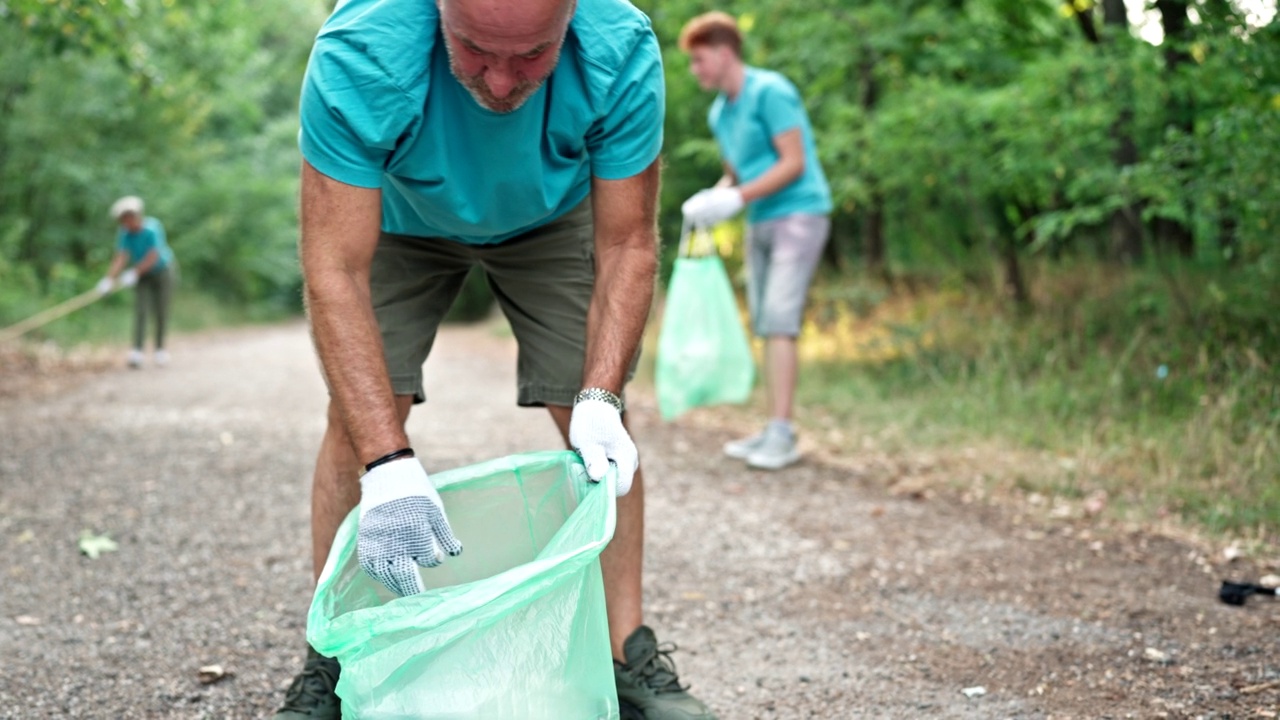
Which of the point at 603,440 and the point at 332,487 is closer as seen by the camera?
the point at 603,440

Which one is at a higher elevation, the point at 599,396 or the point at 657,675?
Result: the point at 599,396

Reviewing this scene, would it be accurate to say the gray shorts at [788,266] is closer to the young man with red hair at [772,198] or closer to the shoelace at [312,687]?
the young man with red hair at [772,198]

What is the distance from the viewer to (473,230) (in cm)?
223

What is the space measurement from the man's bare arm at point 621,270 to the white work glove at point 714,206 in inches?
109

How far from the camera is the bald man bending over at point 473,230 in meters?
1.89

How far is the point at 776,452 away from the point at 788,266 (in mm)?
847

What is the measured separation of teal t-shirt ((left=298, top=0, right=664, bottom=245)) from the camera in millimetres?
1896

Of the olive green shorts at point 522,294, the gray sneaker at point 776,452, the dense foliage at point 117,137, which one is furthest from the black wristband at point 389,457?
the dense foliage at point 117,137

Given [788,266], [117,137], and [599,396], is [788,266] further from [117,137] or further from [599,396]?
[117,137]

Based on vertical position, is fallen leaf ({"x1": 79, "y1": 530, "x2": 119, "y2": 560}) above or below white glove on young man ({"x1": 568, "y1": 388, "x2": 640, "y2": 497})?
below

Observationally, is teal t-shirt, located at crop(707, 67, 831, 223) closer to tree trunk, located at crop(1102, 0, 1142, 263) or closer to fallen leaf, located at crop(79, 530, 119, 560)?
tree trunk, located at crop(1102, 0, 1142, 263)

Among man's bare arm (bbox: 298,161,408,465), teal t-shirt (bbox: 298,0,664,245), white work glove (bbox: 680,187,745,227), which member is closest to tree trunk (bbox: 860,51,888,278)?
white work glove (bbox: 680,187,745,227)

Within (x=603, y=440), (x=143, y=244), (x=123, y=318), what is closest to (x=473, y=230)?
(x=603, y=440)

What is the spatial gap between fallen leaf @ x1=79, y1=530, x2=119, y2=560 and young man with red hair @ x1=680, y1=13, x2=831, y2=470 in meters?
2.59
